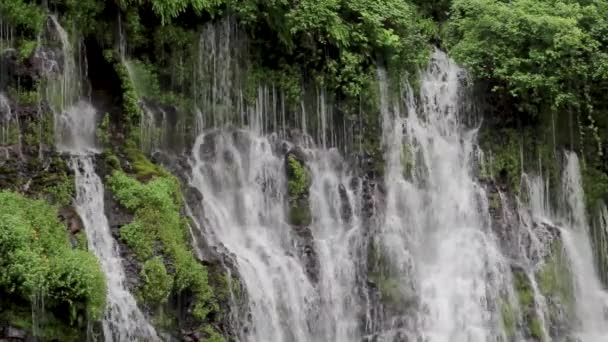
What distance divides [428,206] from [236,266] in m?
5.25

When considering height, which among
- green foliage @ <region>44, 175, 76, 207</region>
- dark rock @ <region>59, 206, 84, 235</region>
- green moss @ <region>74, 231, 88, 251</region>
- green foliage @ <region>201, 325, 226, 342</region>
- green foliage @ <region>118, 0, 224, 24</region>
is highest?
green foliage @ <region>118, 0, 224, 24</region>

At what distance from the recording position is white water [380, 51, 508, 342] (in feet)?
47.7

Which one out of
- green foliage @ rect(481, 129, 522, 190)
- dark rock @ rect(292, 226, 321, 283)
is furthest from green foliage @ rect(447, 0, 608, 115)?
dark rock @ rect(292, 226, 321, 283)

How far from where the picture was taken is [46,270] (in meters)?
9.90

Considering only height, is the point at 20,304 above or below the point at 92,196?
below

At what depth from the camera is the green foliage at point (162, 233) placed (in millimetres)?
11570

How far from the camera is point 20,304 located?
32.7 feet

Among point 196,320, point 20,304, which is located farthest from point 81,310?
point 196,320

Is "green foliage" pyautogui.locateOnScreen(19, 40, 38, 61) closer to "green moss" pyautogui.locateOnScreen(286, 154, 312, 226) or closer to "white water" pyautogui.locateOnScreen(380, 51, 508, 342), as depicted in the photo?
"green moss" pyautogui.locateOnScreen(286, 154, 312, 226)

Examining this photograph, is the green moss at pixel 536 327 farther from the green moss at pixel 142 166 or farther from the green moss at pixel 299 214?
the green moss at pixel 142 166

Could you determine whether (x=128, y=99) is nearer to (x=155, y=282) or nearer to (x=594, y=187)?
(x=155, y=282)

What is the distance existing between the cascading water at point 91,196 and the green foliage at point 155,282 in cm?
26

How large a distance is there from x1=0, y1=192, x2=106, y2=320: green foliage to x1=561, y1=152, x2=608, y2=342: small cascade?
32.5 feet

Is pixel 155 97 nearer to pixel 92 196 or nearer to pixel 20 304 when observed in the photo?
pixel 92 196
